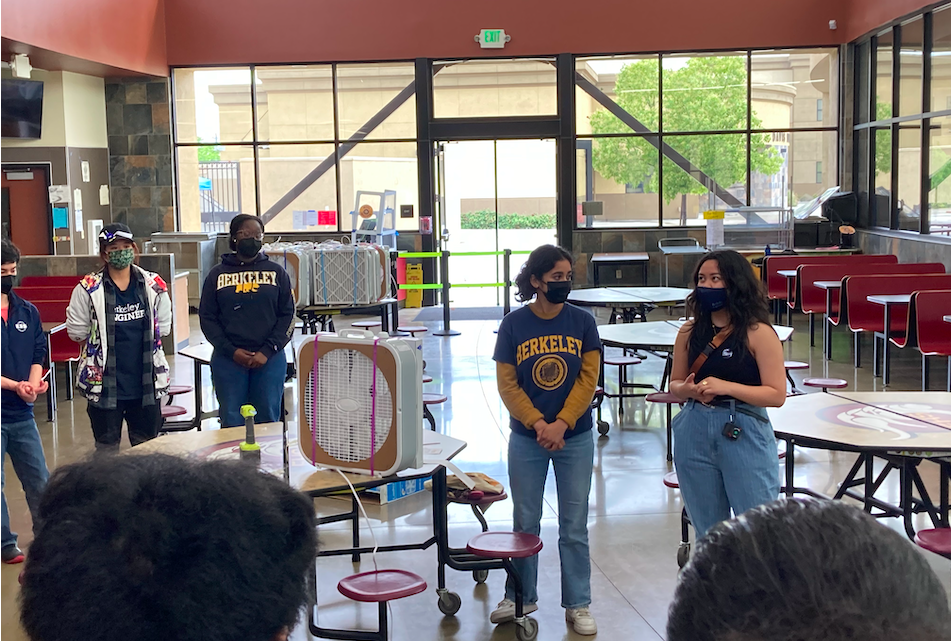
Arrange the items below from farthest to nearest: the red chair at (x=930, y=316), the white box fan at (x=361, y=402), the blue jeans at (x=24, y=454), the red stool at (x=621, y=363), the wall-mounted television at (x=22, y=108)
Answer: the wall-mounted television at (x=22, y=108) → the red chair at (x=930, y=316) → the red stool at (x=621, y=363) → the blue jeans at (x=24, y=454) → the white box fan at (x=361, y=402)

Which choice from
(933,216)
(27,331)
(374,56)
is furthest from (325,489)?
(374,56)

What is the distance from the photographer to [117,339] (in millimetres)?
5203

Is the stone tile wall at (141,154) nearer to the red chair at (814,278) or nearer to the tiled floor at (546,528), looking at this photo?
the tiled floor at (546,528)

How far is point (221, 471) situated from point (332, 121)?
15538 millimetres

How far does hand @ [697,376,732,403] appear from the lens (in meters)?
3.58

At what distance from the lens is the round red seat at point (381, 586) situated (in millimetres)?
3562

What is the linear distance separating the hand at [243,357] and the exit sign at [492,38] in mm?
11119

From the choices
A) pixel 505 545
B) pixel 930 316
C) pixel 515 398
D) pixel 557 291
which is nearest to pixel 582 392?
pixel 515 398

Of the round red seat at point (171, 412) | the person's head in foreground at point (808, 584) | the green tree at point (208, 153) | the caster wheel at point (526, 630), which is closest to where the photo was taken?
the person's head in foreground at point (808, 584)

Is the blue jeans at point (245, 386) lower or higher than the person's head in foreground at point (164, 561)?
lower

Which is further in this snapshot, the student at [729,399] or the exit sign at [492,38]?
the exit sign at [492,38]

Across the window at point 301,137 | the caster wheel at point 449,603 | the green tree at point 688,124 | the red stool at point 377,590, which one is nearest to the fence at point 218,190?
the window at point 301,137

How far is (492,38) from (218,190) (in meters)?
5.08

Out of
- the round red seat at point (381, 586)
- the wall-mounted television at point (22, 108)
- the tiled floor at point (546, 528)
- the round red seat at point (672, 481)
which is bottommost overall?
the tiled floor at point (546, 528)
